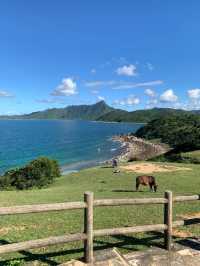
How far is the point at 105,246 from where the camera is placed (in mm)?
9656

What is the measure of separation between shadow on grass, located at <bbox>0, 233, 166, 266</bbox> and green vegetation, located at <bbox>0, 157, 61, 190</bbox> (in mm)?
22375

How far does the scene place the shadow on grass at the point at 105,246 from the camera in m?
8.41

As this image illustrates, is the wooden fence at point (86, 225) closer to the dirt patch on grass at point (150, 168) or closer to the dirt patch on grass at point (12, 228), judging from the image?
the dirt patch on grass at point (12, 228)

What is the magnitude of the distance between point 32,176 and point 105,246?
85.6ft

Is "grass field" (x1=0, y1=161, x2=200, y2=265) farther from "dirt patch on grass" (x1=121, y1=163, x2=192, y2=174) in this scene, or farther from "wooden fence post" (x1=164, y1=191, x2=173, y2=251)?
"dirt patch on grass" (x1=121, y1=163, x2=192, y2=174)

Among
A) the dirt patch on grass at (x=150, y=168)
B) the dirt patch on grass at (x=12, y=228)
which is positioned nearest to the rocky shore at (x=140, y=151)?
the dirt patch on grass at (x=150, y=168)

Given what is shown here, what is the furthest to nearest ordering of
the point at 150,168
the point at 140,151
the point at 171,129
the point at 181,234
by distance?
the point at 171,129 < the point at 140,151 < the point at 150,168 < the point at 181,234

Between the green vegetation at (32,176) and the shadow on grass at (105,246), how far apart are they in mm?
22375

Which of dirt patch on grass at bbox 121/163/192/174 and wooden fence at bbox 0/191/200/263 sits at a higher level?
wooden fence at bbox 0/191/200/263

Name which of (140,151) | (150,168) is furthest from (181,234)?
(140,151)

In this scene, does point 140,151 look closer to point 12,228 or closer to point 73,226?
point 73,226

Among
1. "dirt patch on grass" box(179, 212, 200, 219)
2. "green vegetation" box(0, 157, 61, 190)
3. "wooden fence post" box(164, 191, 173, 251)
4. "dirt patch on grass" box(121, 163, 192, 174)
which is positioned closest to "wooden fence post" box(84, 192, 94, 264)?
"wooden fence post" box(164, 191, 173, 251)

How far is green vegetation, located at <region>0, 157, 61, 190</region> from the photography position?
32.9 meters

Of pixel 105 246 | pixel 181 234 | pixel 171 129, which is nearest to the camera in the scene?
pixel 105 246
